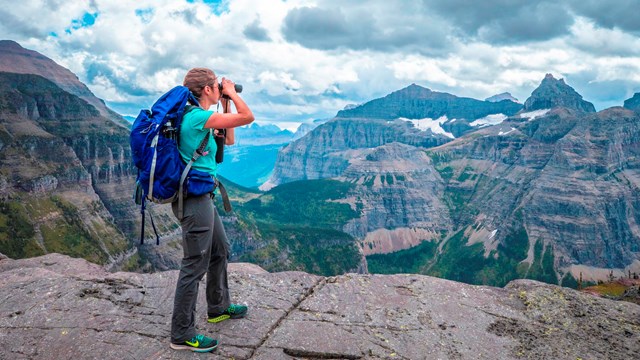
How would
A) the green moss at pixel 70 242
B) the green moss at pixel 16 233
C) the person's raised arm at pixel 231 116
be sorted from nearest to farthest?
the person's raised arm at pixel 231 116, the green moss at pixel 16 233, the green moss at pixel 70 242

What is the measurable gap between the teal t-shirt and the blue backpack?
106 millimetres

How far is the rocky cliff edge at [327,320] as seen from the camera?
9.41 metres

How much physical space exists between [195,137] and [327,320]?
549 centimetres

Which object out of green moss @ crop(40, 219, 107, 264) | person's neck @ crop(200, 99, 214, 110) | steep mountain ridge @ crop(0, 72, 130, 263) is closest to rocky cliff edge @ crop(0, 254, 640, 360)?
person's neck @ crop(200, 99, 214, 110)

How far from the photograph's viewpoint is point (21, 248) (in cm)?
13375

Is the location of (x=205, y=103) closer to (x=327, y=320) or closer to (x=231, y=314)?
(x=231, y=314)

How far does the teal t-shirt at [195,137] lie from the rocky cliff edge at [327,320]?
3.87m

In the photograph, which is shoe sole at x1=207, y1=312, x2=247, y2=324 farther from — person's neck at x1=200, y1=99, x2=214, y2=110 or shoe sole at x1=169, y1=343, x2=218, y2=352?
person's neck at x1=200, y1=99, x2=214, y2=110

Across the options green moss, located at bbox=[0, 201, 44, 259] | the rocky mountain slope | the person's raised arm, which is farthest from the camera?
the rocky mountain slope

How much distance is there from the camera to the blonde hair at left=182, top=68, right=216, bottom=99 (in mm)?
9164

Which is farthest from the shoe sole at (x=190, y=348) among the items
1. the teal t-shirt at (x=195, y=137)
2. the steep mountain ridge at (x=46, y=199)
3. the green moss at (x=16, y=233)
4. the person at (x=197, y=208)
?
the steep mountain ridge at (x=46, y=199)

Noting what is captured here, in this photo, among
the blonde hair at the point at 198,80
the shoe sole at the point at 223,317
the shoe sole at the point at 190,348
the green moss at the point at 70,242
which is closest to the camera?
the shoe sole at the point at 190,348

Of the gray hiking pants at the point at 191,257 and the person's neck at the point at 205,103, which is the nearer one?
the gray hiking pants at the point at 191,257

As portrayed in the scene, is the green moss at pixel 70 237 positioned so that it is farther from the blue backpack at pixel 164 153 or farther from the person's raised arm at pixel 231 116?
the person's raised arm at pixel 231 116
